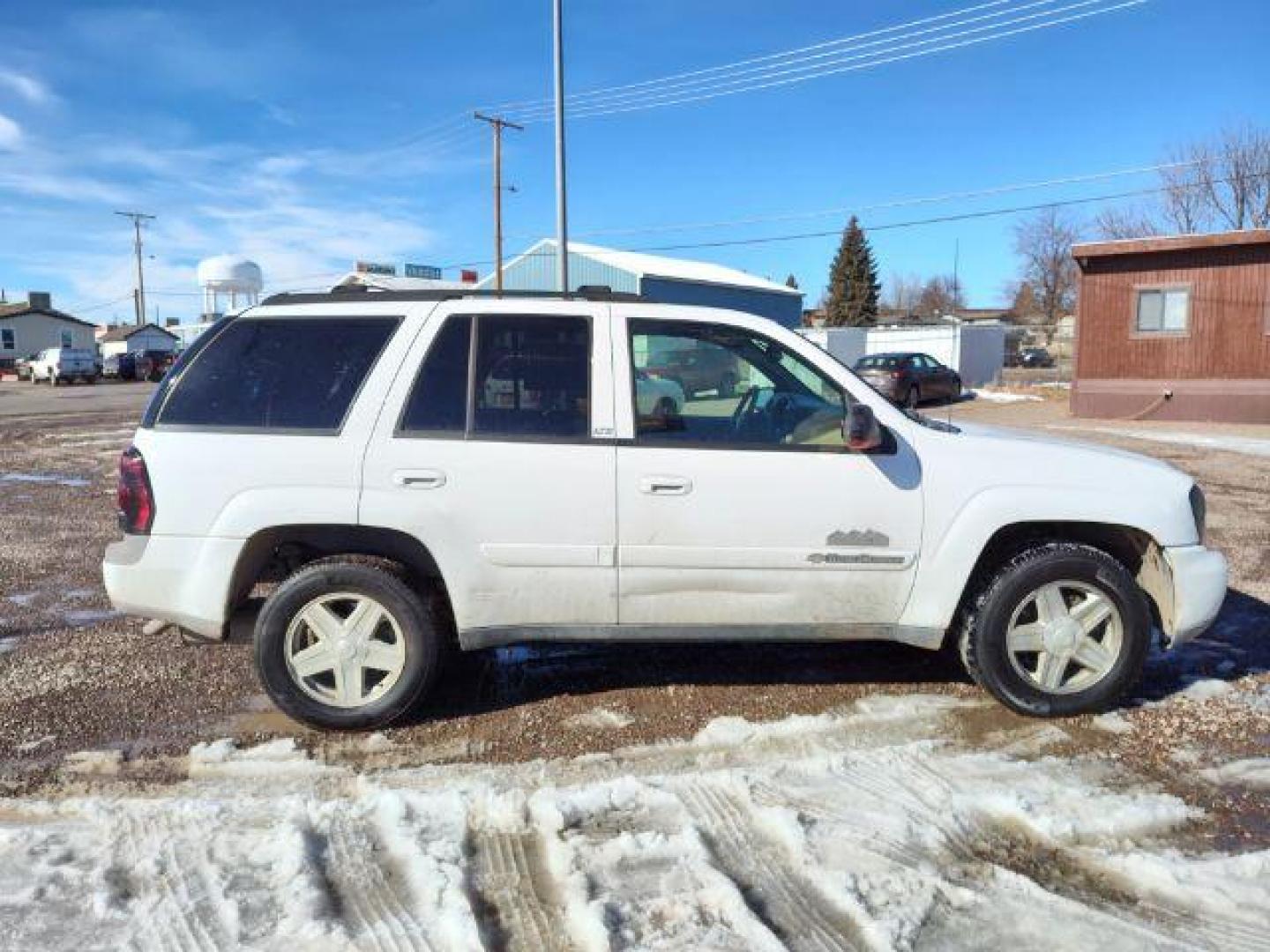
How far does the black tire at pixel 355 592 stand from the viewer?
3.98m

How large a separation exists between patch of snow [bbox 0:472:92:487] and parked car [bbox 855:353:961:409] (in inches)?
729

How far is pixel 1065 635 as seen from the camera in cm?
416

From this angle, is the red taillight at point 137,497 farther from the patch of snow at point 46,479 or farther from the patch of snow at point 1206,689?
the patch of snow at point 46,479

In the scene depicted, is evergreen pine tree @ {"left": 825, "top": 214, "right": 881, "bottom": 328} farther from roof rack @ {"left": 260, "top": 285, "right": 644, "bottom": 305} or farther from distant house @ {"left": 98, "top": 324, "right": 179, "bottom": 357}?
roof rack @ {"left": 260, "top": 285, "right": 644, "bottom": 305}

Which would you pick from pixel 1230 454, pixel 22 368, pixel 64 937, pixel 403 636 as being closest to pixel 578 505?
pixel 403 636

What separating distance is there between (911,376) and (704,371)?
2293 centimetres

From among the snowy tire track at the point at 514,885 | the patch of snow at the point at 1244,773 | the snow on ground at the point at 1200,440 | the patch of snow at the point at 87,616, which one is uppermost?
the snow on ground at the point at 1200,440

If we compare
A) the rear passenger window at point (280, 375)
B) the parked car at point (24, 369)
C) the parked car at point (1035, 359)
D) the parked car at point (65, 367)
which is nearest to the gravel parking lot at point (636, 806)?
the rear passenger window at point (280, 375)

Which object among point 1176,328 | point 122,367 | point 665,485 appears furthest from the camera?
point 122,367

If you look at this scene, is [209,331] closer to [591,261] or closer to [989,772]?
[989,772]

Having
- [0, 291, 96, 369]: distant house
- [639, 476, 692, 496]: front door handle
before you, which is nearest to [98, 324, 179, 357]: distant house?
[0, 291, 96, 369]: distant house

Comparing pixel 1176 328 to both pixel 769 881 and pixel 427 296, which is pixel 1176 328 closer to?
pixel 427 296

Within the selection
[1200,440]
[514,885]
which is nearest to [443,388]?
[514,885]

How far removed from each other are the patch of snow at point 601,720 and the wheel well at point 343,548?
83 centimetres
